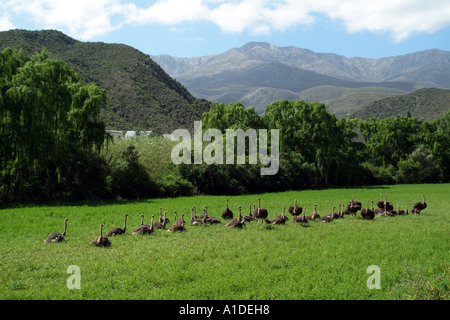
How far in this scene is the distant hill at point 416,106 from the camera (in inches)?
4441

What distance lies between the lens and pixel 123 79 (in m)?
83.3

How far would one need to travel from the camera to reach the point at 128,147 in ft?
106

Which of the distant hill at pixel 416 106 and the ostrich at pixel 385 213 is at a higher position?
the distant hill at pixel 416 106

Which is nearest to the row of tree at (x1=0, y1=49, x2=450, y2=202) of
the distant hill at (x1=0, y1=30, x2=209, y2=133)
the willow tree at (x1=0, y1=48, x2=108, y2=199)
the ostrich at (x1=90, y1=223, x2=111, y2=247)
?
the willow tree at (x1=0, y1=48, x2=108, y2=199)

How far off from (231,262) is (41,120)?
2258cm

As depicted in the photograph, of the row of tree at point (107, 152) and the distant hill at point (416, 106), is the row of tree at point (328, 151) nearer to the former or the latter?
the row of tree at point (107, 152)

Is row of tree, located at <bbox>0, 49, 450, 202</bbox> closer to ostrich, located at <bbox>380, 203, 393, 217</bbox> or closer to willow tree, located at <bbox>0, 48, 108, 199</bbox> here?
willow tree, located at <bbox>0, 48, 108, 199</bbox>

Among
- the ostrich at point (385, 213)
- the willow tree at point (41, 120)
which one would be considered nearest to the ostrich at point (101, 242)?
the ostrich at point (385, 213)

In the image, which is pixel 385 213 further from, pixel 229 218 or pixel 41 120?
pixel 41 120

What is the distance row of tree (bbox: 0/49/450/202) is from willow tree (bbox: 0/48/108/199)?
7 centimetres

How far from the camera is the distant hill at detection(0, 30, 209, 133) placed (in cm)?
7494

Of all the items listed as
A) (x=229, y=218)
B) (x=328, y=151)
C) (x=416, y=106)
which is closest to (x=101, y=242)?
(x=229, y=218)

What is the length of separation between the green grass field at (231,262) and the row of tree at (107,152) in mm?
10238

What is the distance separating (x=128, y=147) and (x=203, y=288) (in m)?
26.0
